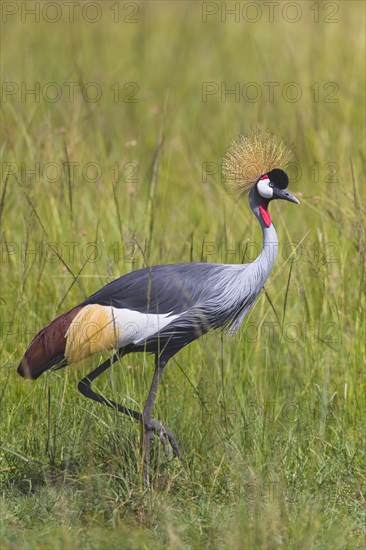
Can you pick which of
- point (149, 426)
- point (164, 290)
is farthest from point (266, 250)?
A: point (149, 426)

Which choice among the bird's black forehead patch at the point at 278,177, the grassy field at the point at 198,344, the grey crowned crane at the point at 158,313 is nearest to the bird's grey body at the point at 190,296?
the grey crowned crane at the point at 158,313

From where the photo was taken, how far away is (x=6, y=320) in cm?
464

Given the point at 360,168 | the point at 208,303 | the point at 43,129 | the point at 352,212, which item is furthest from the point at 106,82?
the point at 208,303

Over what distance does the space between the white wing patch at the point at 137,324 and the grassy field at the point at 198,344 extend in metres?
0.23

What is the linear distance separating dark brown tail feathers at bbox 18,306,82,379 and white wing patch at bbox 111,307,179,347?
17 centimetres

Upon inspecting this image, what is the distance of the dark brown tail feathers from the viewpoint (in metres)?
3.64

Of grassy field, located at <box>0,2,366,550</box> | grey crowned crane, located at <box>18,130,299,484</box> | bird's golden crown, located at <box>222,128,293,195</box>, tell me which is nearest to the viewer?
grassy field, located at <box>0,2,366,550</box>

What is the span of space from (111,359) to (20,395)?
725 millimetres

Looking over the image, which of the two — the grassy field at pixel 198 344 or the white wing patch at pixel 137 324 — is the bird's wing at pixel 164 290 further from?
the grassy field at pixel 198 344

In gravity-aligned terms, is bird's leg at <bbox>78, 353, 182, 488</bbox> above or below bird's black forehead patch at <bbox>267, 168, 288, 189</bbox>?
below

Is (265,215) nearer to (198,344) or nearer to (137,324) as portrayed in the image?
(137,324)

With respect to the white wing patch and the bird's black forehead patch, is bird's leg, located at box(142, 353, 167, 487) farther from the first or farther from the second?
the bird's black forehead patch

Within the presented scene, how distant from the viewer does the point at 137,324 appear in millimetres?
3625

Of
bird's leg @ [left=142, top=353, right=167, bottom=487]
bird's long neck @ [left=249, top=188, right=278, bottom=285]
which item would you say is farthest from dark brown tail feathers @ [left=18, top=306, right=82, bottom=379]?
bird's long neck @ [left=249, top=188, right=278, bottom=285]
